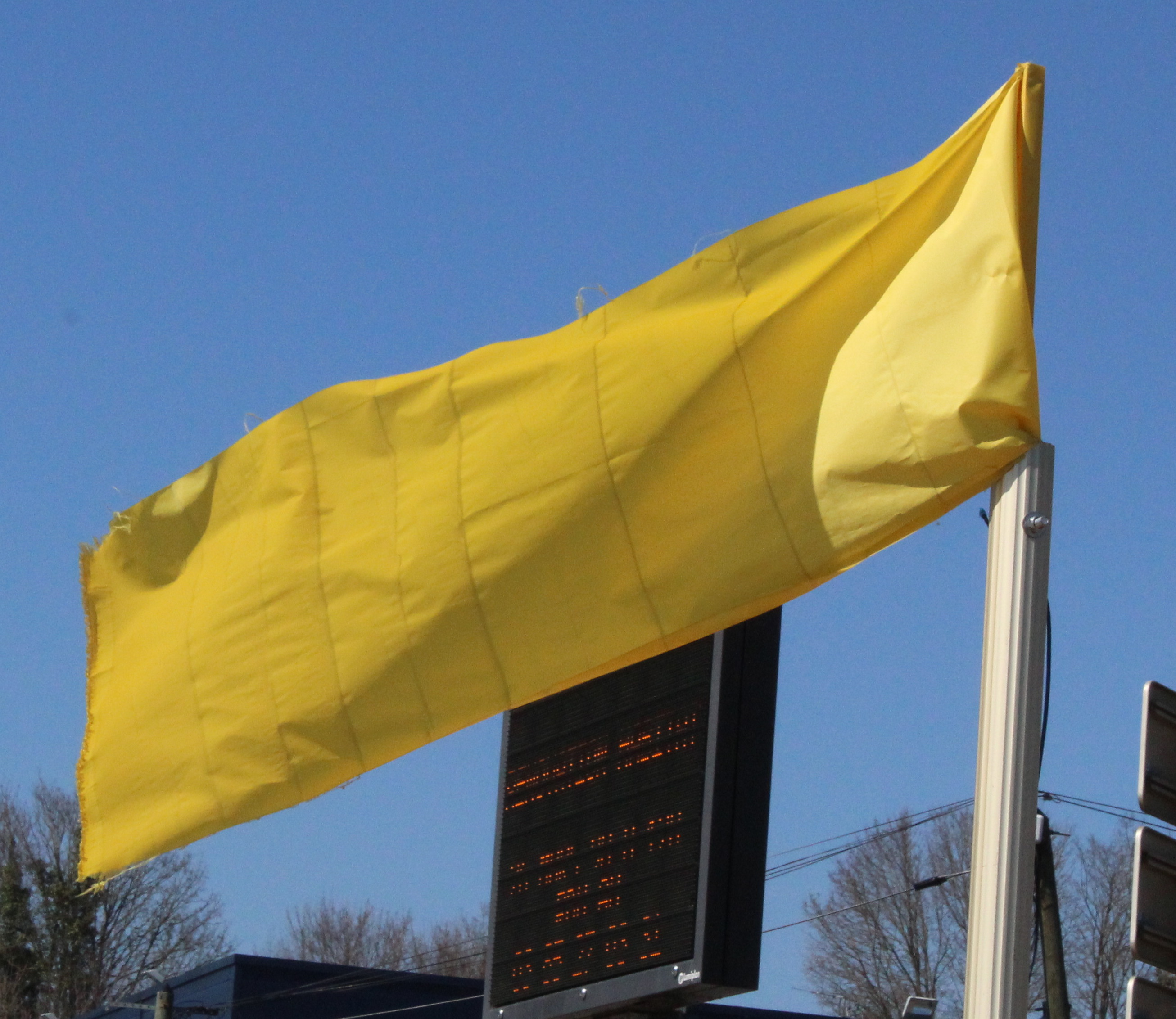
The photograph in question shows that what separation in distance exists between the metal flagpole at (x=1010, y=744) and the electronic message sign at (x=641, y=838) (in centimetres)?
367

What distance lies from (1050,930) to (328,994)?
11.2 metres

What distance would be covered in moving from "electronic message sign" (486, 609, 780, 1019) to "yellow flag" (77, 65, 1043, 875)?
2.46 meters

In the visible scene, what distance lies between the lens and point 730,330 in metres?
5.95

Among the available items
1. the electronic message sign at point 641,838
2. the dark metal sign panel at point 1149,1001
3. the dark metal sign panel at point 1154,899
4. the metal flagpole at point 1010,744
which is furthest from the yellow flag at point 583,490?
the electronic message sign at point 641,838

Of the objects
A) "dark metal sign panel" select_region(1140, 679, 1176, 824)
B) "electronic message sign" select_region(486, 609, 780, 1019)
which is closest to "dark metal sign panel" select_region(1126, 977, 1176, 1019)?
"dark metal sign panel" select_region(1140, 679, 1176, 824)

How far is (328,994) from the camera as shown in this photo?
28.7 m

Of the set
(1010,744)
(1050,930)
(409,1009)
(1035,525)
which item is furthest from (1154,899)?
(409,1009)

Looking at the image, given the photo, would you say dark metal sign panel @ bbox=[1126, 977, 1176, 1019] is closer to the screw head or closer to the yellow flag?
the screw head

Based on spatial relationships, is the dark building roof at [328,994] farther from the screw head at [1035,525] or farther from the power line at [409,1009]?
the screw head at [1035,525]

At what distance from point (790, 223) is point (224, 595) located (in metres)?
2.41

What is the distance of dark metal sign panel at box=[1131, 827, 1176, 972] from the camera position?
3699 millimetres

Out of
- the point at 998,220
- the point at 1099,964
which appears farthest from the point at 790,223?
the point at 1099,964

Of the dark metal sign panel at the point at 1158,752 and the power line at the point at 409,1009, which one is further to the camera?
the power line at the point at 409,1009

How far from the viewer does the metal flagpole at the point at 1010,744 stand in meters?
4.41
